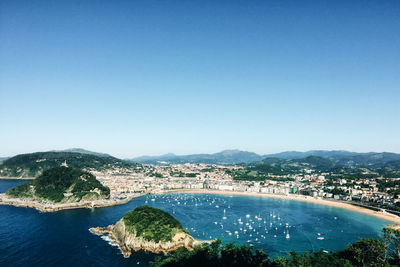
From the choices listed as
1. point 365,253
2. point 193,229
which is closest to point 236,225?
point 193,229

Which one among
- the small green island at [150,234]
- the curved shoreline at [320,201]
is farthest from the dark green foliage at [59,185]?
the curved shoreline at [320,201]

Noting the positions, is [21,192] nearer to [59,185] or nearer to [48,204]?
[59,185]

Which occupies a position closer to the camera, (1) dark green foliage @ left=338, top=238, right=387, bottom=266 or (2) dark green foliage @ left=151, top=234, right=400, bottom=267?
(2) dark green foliage @ left=151, top=234, right=400, bottom=267

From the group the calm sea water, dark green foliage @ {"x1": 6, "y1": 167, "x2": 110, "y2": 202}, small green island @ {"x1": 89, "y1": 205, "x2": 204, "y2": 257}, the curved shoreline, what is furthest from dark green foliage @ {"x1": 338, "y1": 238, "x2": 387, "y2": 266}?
dark green foliage @ {"x1": 6, "y1": 167, "x2": 110, "y2": 202}

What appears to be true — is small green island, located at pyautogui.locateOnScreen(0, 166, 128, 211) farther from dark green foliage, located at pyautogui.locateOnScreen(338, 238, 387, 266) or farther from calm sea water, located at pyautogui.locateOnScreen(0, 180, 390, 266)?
dark green foliage, located at pyautogui.locateOnScreen(338, 238, 387, 266)

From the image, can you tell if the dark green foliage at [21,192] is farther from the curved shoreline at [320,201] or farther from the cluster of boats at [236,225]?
the curved shoreline at [320,201]

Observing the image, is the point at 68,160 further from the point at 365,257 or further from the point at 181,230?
the point at 365,257
